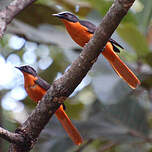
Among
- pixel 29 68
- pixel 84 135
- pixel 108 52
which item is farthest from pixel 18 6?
pixel 84 135

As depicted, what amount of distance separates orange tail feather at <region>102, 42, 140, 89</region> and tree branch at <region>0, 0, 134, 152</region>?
67 centimetres

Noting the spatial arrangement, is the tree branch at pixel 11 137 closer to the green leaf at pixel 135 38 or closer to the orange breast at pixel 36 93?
the orange breast at pixel 36 93

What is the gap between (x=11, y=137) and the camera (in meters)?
1.61

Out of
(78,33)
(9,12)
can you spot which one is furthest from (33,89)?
(9,12)

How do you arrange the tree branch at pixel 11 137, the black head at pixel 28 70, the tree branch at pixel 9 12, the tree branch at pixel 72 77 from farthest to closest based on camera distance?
the black head at pixel 28 70 → the tree branch at pixel 9 12 → the tree branch at pixel 11 137 → the tree branch at pixel 72 77

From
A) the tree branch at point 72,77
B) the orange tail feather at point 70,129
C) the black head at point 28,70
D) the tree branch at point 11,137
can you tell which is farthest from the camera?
the black head at point 28,70

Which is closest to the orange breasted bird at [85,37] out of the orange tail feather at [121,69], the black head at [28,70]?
the orange tail feather at [121,69]

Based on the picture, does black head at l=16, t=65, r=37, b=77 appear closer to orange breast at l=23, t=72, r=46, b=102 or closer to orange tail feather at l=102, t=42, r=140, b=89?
orange breast at l=23, t=72, r=46, b=102

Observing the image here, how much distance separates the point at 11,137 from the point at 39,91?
1231 millimetres

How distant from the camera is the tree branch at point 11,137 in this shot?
5.09 ft

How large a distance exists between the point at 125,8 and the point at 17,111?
3.16 m

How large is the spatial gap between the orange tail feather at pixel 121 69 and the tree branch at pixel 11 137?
823mm

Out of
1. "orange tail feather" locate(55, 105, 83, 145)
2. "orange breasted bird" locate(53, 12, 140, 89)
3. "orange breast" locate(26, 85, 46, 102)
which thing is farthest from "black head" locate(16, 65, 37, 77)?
"orange breasted bird" locate(53, 12, 140, 89)

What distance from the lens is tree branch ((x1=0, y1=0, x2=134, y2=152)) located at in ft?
4.74
